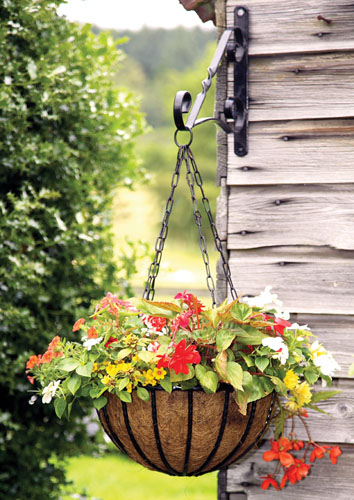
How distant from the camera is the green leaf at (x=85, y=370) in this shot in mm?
1440

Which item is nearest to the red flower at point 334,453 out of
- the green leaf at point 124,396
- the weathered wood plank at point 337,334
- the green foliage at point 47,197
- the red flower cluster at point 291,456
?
the red flower cluster at point 291,456

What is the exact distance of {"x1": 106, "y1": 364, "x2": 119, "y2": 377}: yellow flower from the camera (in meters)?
1.42

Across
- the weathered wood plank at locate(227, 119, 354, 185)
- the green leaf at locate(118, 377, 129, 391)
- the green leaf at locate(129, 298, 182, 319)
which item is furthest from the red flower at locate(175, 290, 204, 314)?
the weathered wood plank at locate(227, 119, 354, 185)

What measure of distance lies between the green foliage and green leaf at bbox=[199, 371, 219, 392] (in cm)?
143

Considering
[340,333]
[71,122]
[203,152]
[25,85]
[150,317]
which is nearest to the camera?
[150,317]

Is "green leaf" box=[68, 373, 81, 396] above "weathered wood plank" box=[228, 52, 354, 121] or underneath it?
underneath

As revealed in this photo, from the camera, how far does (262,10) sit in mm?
2016

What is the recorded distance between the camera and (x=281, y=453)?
6.07ft

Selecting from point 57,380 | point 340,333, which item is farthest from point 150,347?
point 340,333

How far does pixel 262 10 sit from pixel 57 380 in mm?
1348

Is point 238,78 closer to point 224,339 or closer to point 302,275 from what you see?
point 302,275

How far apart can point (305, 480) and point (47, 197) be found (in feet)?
5.39

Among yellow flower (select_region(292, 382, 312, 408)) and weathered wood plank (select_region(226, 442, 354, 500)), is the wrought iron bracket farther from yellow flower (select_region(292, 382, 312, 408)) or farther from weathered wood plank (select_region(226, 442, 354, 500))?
weathered wood plank (select_region(226, 442, 354, 500))

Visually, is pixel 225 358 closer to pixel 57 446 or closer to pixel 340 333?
pixel 340 333
